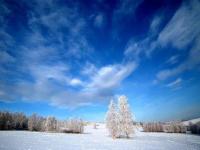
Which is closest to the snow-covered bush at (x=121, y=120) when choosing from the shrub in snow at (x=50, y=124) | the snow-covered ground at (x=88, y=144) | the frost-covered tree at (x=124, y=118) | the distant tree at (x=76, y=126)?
the frost-covered tree at (x=124, y=118)

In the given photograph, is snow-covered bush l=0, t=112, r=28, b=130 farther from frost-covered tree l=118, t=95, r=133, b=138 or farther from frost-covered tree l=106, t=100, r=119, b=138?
frost-covered tree l=118, t=95, r=133, b=138

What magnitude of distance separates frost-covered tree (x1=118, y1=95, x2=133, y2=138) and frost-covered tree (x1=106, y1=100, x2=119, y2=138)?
2320 millimetres

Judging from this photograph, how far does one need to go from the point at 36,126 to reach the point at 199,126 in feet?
416

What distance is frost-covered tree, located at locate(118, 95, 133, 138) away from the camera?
72938 millimetres

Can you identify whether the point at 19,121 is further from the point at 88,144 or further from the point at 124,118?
the point at 88,144

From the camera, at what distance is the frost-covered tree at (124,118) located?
72.9m

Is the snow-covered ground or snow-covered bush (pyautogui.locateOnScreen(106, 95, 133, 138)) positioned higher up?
snow-covered bush (pyautogui.locateOnScreen(106, 95, 133, 138))

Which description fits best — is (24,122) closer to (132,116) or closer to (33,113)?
(33,113)

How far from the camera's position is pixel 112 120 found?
76625 mm

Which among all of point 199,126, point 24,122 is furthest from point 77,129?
point 199,126

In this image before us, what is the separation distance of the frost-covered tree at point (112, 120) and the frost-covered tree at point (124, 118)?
232 cm

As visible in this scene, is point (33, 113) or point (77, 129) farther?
point (33, 113)

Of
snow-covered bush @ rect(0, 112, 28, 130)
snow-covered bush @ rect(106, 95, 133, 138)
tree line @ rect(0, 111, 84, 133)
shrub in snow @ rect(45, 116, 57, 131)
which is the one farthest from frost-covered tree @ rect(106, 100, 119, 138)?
snow-covered bush @ rect(0, 112, 28, 130)

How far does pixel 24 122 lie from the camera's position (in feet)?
479
